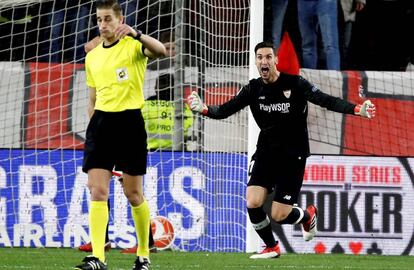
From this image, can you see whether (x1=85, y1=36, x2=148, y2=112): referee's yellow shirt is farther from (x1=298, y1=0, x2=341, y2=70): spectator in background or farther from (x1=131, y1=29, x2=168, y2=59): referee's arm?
(x1=298, y1=0, x2=341, y2=70): spectator in background

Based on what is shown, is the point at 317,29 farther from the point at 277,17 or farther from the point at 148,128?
the point at 148,128

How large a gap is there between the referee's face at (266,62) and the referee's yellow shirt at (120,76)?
2301mm

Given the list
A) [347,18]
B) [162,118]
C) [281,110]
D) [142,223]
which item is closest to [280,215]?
[281,110]

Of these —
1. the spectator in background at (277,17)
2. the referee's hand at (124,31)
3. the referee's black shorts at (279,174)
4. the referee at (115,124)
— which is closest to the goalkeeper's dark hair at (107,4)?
the referee at (115,124)

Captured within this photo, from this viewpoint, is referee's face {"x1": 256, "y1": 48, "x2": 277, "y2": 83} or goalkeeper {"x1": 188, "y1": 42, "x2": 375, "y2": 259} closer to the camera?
referee's face {"x1": 256, "y1": 48, "x2": 277, "y2": 83}

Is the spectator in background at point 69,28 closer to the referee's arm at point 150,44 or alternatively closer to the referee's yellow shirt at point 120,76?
the referee's yellow shirt at point 120,76

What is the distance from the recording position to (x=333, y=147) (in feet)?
49.0

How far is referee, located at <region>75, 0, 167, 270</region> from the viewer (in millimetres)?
8820

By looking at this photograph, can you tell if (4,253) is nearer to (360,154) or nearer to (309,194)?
(309,194)

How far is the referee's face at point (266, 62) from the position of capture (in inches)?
439

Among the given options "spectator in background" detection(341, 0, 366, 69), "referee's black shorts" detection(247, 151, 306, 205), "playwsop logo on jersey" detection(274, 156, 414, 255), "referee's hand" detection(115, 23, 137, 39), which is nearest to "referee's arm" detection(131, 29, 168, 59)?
"referee's hand" detection(115, 23, 137, 39)

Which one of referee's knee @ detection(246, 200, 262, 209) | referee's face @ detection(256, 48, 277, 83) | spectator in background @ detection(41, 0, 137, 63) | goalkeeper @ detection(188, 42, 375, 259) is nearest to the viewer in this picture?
referee's face @ detection(256, 48, 277, 83)

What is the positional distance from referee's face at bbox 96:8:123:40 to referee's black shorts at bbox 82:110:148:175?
0.62m

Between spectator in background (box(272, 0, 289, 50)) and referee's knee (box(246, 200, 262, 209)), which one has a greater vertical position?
spectator in background (box(272, 0, 289, 50))
